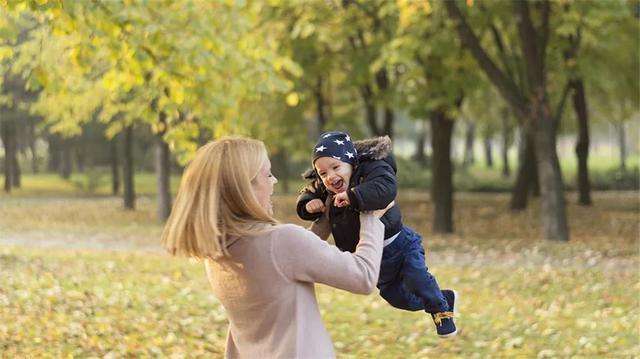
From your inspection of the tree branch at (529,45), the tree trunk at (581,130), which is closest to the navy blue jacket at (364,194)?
the tree branch at (529,45)

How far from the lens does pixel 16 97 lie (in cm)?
3975

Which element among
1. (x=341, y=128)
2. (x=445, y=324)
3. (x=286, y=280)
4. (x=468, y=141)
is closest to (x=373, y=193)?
(x=286, y=280)

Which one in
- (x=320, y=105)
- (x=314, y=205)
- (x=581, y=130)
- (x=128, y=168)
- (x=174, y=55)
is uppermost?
(x=320, y=105)

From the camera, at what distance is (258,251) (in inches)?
139

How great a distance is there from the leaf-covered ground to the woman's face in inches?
209

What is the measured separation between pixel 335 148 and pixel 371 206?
0.32 m

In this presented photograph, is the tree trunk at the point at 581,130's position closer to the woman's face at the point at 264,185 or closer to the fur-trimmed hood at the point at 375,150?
the fur-trimmed hood at the point at 375,150

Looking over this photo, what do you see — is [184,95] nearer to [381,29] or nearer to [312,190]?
[312,190]

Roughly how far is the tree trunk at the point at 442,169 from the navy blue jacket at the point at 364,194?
737 inches

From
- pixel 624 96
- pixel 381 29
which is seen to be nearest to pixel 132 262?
pixel 381 29

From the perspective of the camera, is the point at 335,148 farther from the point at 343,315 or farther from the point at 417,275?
the point at 343,315

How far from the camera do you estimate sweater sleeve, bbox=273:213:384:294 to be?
3465 millimetres

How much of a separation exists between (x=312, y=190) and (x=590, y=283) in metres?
10.0

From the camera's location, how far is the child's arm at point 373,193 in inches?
146
